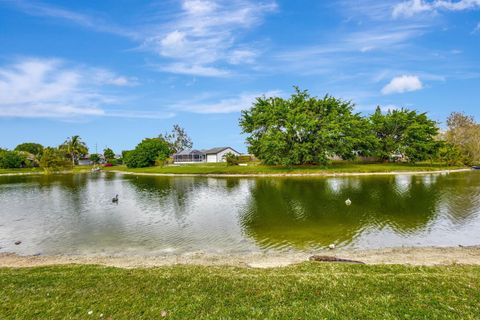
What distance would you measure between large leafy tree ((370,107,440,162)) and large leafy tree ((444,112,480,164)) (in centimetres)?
906

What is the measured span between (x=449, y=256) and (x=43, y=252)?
70.6ft

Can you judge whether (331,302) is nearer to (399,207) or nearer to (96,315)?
(96,315)

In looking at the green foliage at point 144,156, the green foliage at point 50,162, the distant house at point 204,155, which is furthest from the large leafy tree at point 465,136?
the green foliage at point 50,162

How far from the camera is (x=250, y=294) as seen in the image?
327 inches

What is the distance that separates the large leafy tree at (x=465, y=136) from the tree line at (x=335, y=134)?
8.9 inches

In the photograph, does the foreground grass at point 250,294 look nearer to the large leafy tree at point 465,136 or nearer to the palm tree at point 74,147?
the large leafy tree at point 465,136

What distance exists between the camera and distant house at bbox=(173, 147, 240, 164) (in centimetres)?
11144

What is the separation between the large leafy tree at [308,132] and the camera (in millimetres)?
66312

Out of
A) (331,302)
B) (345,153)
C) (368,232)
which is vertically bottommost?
(368,232)

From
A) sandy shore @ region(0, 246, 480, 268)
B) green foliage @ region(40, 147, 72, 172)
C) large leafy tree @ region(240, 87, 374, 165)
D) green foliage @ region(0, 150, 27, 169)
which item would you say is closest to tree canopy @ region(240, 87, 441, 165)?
large leafy tree @ region(240, 87, 374, 165)

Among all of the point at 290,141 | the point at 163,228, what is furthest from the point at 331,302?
the point at 290,141

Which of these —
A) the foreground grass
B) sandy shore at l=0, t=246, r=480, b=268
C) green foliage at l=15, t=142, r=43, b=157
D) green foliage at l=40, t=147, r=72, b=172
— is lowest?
sandy shore at l=0, t=246, r=480, b=268

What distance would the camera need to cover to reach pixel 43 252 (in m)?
16.6

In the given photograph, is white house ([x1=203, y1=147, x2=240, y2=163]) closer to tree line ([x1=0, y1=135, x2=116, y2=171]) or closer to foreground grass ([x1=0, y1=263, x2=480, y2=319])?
tree line ([x1=0, y1=135, x2=116, y2=171])
